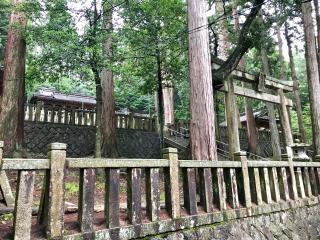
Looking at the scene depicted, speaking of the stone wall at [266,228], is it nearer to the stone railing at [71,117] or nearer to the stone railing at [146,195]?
the stone railing at [146,195]

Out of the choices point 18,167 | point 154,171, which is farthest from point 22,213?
point 154,171

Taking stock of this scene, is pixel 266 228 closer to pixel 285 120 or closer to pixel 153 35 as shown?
pixel 285 120

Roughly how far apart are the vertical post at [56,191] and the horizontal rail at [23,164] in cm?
8

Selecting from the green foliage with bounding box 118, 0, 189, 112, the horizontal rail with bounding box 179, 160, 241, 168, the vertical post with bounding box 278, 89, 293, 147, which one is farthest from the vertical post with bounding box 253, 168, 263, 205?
the green foliage with bounding box 118, 0, 189, 112

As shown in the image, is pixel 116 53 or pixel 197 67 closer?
pixel 197 67

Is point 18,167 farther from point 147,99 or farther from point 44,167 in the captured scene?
point 147,99

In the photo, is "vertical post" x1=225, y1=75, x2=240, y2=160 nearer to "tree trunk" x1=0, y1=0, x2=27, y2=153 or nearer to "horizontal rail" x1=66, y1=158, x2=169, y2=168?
"horizontal rail" x1=66, y1=158, x2=169, y2=168

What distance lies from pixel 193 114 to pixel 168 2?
5.47m

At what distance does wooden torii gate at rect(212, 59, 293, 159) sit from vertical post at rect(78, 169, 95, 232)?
3.82 meters

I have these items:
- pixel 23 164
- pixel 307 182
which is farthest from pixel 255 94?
pixel 23 164

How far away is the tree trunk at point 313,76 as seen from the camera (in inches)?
382

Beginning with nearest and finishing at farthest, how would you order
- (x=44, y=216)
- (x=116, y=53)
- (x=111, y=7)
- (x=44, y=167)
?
(x=44, y=167) → (x=44, y=216) → (x=116, y=53) → (x=111, y=7)

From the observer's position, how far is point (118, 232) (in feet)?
10.9

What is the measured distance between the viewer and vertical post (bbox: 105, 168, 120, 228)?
3346 mm
